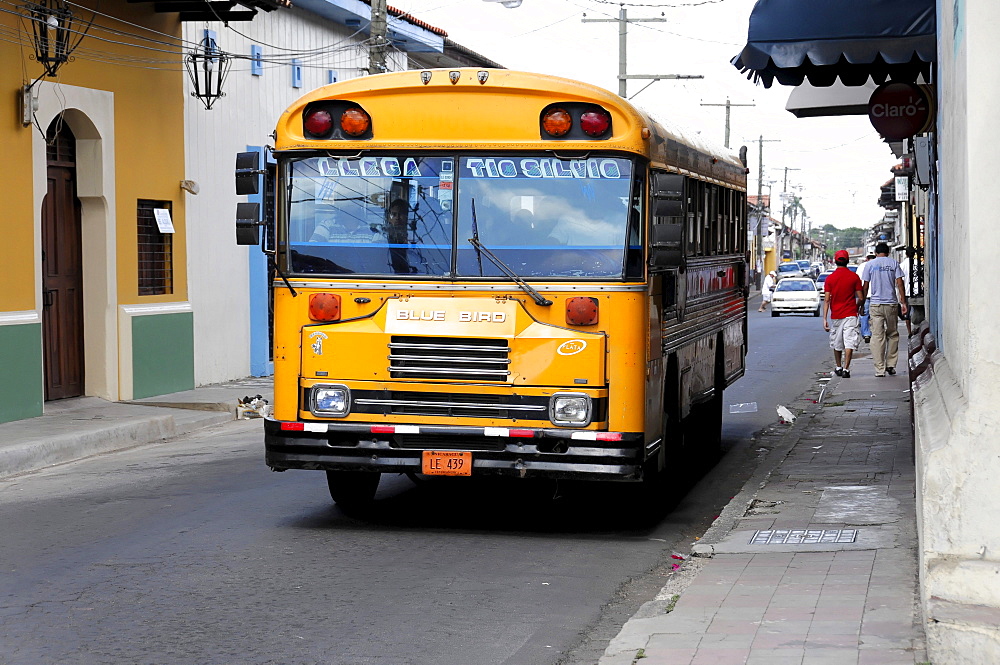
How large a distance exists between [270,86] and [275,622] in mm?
16536

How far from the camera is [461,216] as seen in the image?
8.48 metres

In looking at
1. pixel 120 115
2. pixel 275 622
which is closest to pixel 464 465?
pixel 275 622

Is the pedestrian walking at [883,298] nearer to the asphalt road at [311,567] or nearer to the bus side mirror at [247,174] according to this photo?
the asphalt road at [311,567]

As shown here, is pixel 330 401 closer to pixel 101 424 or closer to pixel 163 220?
pixel 101 424

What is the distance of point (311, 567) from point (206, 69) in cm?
1171

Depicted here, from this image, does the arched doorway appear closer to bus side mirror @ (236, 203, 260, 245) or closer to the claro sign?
bus side mirror @ (236, 203, 260, 245)

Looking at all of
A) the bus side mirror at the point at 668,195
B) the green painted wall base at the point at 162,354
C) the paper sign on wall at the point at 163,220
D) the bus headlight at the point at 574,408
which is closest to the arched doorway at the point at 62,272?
the green painted wall base at the point at 162,354

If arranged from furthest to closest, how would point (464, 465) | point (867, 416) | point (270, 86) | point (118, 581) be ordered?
point (270, 86)
point (867, 416)
point (464, 465)
point (118, 581)

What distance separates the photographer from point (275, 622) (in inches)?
254

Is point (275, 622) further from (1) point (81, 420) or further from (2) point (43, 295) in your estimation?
(2) point (43, 295)

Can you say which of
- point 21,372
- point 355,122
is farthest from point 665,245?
point 21,372

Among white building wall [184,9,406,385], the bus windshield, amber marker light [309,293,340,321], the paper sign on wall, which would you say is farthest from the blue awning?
white building wall [184,9,406,385]

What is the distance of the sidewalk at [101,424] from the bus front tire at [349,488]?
395cm

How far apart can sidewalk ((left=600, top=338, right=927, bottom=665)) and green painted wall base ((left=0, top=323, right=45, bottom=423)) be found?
781cm
